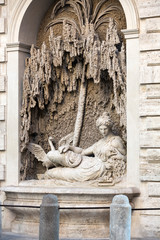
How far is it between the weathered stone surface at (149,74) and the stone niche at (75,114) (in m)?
0.52

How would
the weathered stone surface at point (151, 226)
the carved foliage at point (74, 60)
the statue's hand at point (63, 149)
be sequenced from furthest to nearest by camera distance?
1. the statue's hand at point (63, 149)
2. the carved foliage at point (74, 60)
3. the weathered stone surface at point (151, 226)

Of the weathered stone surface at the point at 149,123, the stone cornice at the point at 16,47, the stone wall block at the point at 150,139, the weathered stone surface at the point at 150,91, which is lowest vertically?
the stone wall block at the point at 150,139

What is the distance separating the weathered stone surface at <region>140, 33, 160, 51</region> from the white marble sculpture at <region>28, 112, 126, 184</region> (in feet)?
4.85

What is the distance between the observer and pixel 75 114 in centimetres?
1219

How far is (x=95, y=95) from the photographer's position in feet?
39.3

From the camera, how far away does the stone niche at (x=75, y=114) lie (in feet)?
35.6

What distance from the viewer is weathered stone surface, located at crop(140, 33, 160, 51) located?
10.7m

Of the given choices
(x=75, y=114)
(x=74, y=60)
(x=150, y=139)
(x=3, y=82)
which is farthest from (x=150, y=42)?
(x=3, y=82)

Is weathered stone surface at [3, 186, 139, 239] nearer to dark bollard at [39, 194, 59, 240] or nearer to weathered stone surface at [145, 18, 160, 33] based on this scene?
dark bollard at [39, 194, 59, 240]

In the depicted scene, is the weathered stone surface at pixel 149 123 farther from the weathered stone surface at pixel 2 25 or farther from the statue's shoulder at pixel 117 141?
the weathered stone surface at pixel 2 25

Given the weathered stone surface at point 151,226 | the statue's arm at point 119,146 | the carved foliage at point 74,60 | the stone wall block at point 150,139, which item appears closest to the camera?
the weathered stone surface at point 151,226

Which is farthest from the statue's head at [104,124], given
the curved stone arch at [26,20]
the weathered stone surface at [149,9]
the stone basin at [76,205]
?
the curved stone arch at [26,20]

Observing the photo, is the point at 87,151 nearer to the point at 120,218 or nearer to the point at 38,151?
the point at 38,151

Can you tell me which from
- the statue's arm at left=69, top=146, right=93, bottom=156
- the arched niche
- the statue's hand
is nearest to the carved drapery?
the arched niche
